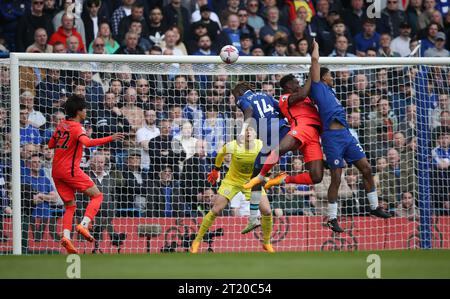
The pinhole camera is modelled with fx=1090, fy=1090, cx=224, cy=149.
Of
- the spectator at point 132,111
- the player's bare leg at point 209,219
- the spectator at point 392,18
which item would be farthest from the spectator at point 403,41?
the player's bare leg at point 209,219

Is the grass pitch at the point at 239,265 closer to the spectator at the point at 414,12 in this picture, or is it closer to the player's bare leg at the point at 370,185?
the player's bare leg at the point at 370,185

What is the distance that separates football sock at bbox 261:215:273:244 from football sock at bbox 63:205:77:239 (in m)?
2.38

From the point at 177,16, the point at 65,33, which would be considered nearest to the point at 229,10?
the point at 177,16

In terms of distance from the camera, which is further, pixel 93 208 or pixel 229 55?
pixel 93 208

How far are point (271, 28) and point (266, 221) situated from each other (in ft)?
15.8

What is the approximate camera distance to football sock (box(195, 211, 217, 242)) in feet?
44.8

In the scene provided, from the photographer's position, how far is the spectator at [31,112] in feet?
46.3

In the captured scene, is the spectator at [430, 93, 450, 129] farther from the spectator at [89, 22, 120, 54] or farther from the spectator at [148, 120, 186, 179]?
the spectator at [89, 22, 120, 54]

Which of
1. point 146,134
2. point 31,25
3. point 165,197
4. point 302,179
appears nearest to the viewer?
point 302,179

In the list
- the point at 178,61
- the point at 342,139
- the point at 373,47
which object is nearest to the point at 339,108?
the point at 342,139

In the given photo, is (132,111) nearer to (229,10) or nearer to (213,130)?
(213,130)

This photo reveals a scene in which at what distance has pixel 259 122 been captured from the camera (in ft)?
45.1

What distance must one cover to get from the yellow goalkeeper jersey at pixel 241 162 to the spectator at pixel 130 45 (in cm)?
315

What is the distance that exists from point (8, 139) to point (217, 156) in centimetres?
270
